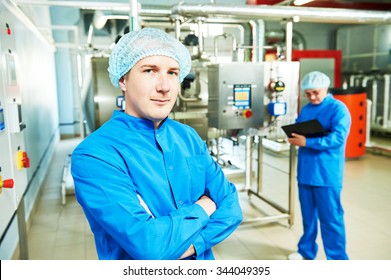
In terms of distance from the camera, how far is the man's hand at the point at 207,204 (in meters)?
1.01

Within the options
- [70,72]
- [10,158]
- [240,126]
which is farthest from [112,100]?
[70,72]

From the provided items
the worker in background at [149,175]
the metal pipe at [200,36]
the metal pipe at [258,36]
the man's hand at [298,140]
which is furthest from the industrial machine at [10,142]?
the metal pipe at [258,36]

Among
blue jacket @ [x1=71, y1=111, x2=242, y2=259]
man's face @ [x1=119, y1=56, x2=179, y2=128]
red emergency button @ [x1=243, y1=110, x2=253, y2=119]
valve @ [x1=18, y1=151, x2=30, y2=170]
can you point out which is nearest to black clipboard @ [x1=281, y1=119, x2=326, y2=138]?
red emergency button @ [x1=243, y1=110, x2=253, y2=119]

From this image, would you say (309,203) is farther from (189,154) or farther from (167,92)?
(167,92)

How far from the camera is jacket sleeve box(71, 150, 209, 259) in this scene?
0.81 m

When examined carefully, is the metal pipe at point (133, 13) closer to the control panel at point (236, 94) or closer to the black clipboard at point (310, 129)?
the control panel at point (236, 94)

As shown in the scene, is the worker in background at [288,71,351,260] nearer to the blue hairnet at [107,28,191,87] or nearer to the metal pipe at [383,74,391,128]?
the blue hairnet at [107,28,191,87]

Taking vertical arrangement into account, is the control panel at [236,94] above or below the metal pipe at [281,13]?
below

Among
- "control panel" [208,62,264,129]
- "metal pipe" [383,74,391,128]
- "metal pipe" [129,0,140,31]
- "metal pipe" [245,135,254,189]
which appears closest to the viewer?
"metal pipe" [129,0,140,31]

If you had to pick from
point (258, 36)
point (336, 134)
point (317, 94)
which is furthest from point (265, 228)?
point (258, 36)

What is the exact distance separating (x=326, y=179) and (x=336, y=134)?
11.2 inches

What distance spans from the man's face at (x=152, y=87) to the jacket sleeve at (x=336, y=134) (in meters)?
1.45

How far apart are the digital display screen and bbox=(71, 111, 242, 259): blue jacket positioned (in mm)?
1509

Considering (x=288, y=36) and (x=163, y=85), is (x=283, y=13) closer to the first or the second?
(x=288, y=36)
